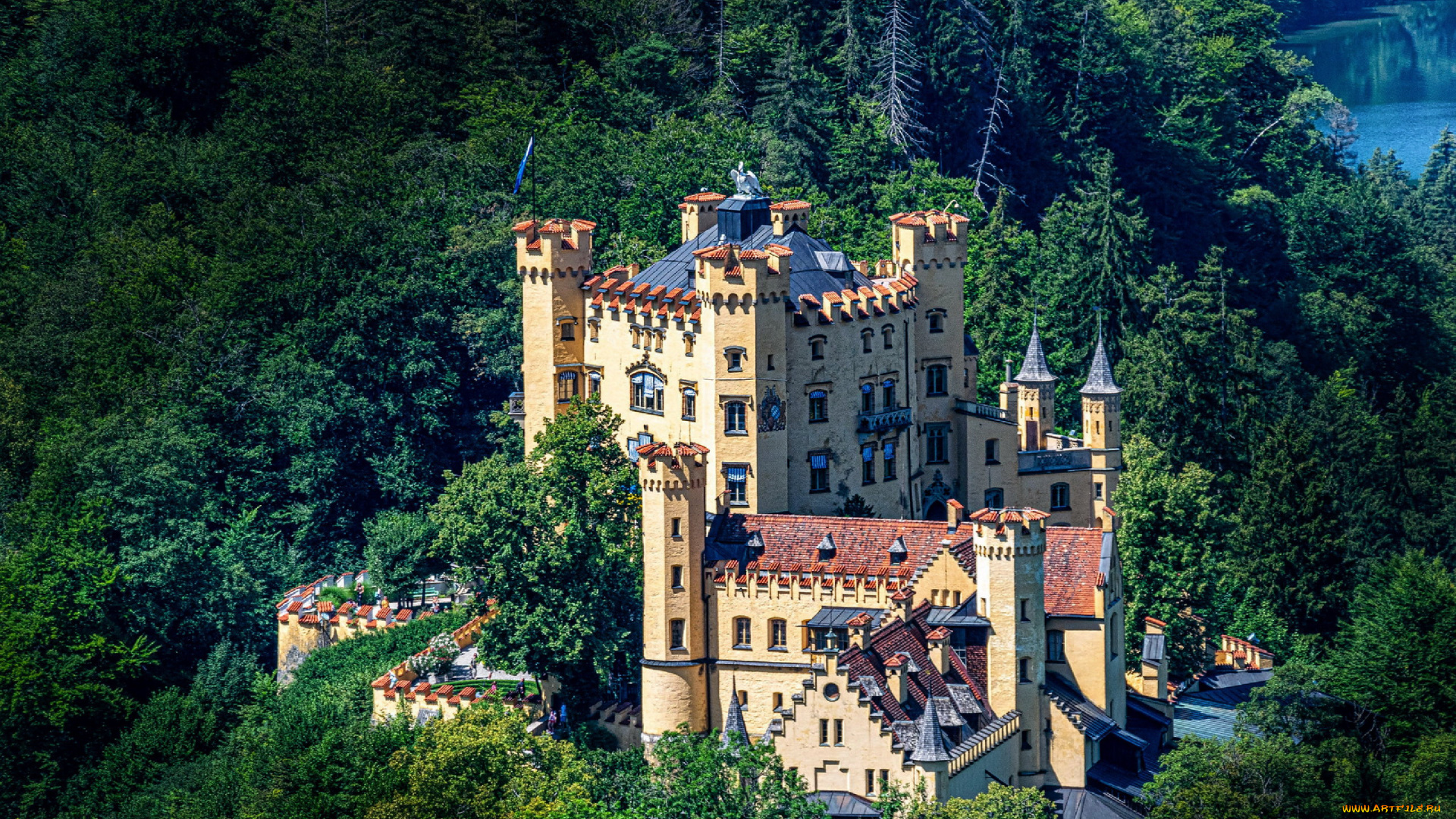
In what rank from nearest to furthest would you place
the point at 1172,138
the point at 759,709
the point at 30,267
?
the point at 759,709, the point at 30,267, the point at 1172,138

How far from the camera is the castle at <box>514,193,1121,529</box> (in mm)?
102250

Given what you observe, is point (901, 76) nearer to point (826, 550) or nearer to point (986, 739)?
point (826, 550)

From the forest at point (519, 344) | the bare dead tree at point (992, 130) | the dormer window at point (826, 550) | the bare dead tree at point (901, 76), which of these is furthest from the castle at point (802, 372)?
the bare dead tree at point (992, 130)

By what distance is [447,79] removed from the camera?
14575cm

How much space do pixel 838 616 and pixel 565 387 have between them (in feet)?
64.1

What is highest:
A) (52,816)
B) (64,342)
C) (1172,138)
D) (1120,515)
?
(1172,138)

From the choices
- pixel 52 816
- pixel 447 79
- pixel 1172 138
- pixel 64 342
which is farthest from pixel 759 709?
pixel 1172 138

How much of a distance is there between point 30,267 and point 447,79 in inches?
904

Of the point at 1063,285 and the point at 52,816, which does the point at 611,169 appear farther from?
the point at 52,816

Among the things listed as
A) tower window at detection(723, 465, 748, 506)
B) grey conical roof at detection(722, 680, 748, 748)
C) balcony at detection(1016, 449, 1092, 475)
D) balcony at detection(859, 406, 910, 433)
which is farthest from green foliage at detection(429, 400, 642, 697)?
balcony at detection(1016, 449, 1092, 475)

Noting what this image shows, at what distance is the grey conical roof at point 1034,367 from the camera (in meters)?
115

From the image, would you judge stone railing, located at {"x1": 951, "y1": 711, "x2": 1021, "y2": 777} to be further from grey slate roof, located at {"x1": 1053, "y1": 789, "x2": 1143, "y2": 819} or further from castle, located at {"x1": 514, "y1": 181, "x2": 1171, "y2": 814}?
grey slate roof, located at {"x1": 1053, "y1": 789, "x2": 1143, "y2": 819}

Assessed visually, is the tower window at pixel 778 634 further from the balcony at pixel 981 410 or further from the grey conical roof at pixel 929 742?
the balcony at pixel 981 410

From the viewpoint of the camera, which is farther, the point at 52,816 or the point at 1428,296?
the point at 1428,296
